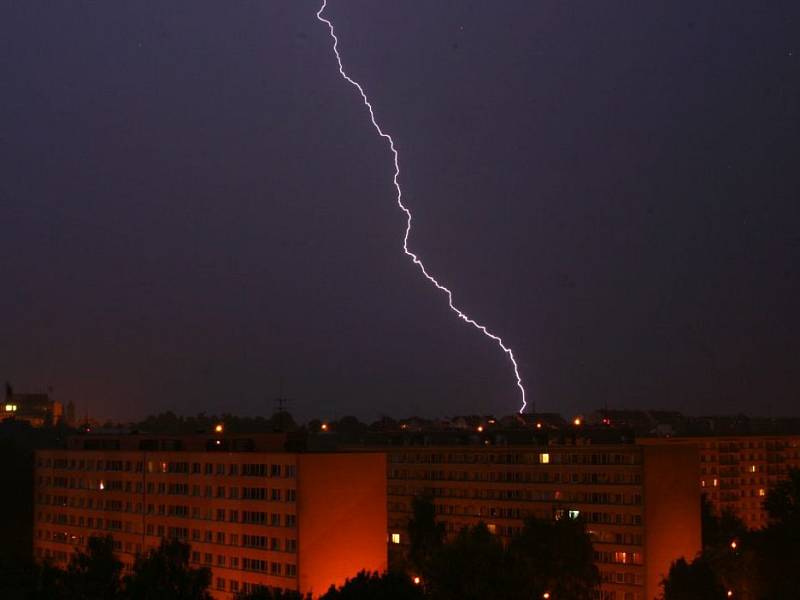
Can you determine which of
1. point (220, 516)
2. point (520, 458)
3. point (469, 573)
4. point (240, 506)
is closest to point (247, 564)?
point (240, 506)

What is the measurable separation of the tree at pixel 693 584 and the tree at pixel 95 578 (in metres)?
15.3

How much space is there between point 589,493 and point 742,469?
25812 mm

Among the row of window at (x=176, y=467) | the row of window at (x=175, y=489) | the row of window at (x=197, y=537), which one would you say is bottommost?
the row of window at (x=197, y=537)

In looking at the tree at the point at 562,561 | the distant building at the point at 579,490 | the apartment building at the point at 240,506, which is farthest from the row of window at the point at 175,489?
the distant building at the point at 579,490

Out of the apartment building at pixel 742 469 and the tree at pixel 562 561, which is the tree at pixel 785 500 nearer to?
the tree at pixel 562 561

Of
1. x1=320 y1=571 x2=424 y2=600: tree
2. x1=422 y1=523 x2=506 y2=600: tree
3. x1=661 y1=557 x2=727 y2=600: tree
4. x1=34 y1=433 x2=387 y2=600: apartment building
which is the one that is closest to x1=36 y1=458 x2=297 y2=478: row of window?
x1=34 y1=433 x2=387 y2=600: apartment building

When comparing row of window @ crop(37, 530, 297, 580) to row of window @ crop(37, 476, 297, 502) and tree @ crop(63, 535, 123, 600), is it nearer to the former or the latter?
row of window @ crop(37, 476, 297, 502)

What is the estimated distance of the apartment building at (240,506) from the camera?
27.7m

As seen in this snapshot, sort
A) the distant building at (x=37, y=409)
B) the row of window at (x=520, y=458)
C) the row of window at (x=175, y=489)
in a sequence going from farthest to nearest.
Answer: the distant building at (x=37, y=409) < the row of window at (x=520, y=458) < the row of window at (x=175, y=489)

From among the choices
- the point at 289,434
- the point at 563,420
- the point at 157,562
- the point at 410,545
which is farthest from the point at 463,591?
the point at 563,420

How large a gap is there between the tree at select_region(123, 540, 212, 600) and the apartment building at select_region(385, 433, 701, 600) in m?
16.6

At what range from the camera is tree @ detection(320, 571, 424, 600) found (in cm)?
1730

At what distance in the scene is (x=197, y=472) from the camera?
31.1 metres

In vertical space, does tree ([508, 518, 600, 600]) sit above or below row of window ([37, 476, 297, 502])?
below
